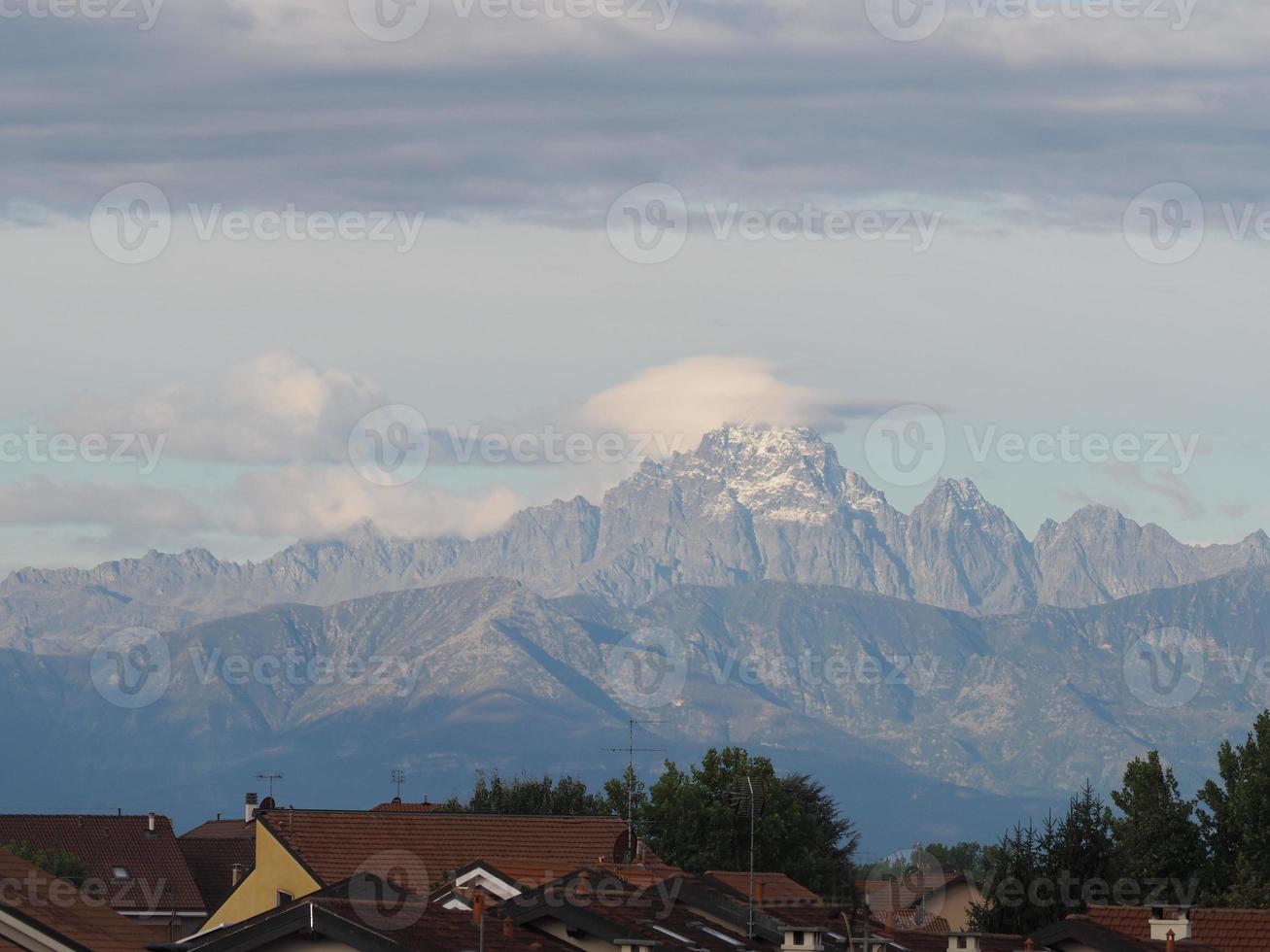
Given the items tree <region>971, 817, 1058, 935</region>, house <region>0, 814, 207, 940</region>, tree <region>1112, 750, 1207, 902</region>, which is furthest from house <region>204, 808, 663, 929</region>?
house <region>0, 814, 207, 940</region>

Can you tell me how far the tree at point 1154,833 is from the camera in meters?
86.5

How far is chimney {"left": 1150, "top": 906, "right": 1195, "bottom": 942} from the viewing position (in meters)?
44.9

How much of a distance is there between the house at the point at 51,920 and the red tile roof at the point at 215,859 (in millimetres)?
87504

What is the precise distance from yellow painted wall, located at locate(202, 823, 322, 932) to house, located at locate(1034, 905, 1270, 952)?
61.4 feet

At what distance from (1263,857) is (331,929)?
59.4 meters

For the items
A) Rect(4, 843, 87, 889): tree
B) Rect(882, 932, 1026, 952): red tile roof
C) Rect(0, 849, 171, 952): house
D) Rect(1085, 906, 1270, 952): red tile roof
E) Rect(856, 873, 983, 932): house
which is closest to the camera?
Rect(0, 849, 171, 952): house

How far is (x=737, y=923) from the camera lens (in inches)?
1810

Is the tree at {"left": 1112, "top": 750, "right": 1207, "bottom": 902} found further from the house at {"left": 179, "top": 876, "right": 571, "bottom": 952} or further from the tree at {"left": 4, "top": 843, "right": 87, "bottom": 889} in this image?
the house at {"left": 179, "top": 876, "right": 571, "bottom": 952}

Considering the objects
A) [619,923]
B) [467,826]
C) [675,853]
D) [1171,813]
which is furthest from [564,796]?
[619,923]

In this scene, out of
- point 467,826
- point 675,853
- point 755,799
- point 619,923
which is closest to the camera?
point 619,923

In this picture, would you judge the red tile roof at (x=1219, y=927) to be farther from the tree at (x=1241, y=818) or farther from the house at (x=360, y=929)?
the tree at (x=1241, y=818)

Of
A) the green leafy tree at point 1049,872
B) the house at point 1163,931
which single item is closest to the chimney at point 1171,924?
the house at point 1163,931

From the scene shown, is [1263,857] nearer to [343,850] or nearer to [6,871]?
[343,850]

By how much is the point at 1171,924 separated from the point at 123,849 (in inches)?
3478
